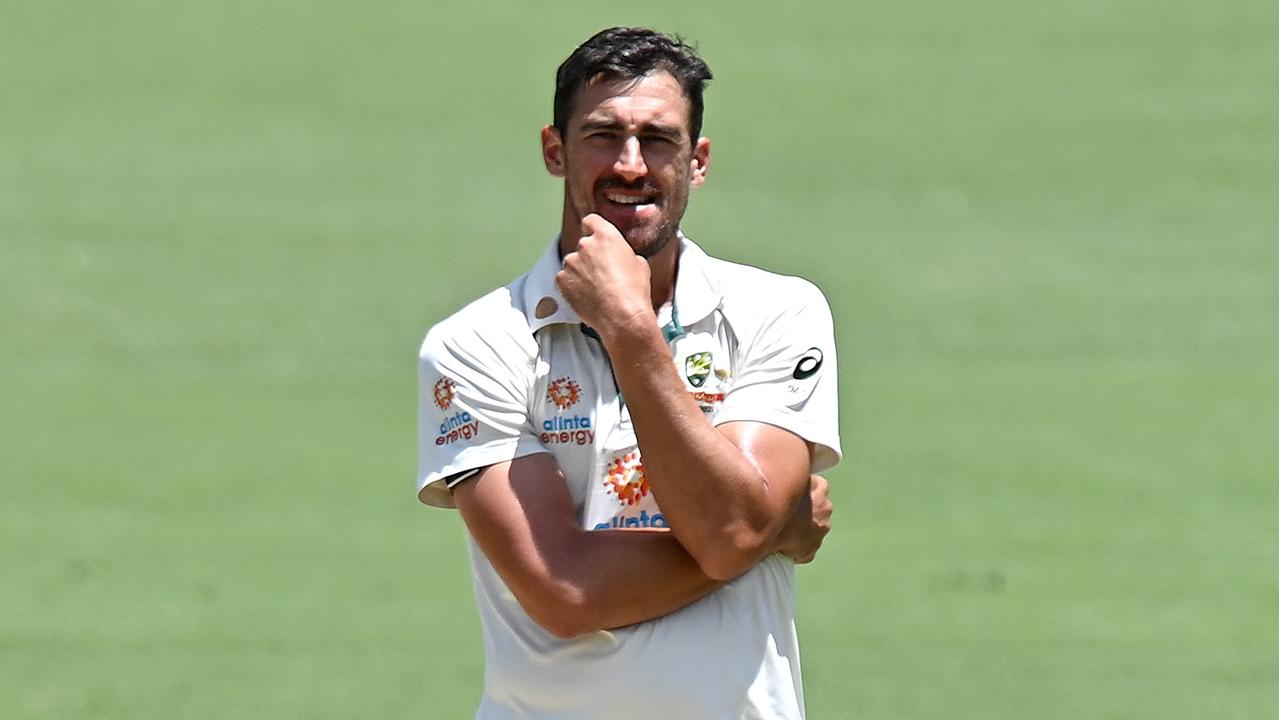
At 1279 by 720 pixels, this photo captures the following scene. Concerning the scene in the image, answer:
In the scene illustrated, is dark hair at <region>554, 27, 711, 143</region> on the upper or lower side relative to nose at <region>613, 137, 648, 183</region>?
upper

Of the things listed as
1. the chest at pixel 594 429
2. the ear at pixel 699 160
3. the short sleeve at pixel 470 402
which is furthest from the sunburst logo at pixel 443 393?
the ear at pixel 699 160

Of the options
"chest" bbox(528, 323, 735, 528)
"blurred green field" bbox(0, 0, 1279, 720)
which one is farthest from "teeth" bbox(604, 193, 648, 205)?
"blurred green field" bbox(0, 0, 1279, 720)

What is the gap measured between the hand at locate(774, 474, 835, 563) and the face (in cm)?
51

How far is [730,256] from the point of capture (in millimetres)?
9977

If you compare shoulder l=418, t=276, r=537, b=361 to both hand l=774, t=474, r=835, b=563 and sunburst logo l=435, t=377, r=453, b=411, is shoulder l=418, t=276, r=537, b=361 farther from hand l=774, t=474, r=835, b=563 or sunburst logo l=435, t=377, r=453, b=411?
hand l=774, t=474, r=835, b=563

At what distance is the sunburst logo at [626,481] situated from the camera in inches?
134

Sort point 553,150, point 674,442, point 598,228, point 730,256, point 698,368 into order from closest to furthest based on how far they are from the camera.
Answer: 1. point 674,442
2. point 598,228
3. point 698,368
4. point 553,150
5. point 730,256

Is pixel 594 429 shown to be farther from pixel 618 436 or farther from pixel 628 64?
pixel 628 64

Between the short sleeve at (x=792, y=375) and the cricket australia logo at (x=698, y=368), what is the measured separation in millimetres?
50

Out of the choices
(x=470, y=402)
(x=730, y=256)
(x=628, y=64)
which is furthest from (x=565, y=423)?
(x=730, y=256)

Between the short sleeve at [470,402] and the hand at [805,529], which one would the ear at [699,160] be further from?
the hand at [805,529]

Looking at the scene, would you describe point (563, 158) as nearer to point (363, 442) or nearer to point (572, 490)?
point (572, 490)

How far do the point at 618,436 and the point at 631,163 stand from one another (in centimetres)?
46

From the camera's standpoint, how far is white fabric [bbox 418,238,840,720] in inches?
131
